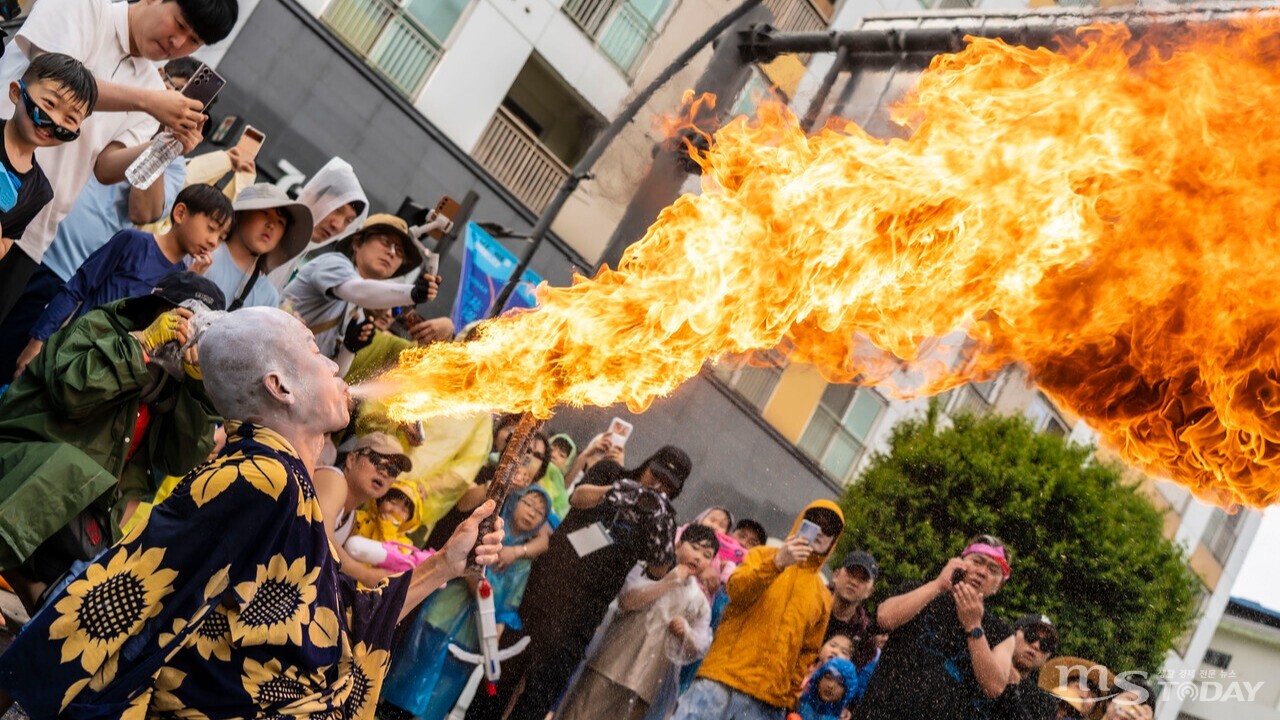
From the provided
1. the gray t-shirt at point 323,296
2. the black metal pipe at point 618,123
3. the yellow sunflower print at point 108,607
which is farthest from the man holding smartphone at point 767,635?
the black metal pipe at point 618,123

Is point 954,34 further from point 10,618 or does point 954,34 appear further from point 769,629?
point 10,618

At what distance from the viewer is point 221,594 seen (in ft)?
8.78

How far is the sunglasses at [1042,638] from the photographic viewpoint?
5562 mm

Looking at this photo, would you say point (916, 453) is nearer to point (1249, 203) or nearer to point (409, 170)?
point (409, 170)

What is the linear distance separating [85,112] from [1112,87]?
4.64 m

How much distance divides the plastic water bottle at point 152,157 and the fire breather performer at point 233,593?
7.01 ft

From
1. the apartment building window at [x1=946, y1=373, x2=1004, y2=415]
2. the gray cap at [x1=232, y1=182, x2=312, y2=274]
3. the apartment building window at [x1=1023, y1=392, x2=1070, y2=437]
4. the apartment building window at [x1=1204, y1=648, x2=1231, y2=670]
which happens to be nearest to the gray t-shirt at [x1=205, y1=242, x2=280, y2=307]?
the gray cap at [x1=232, y1=182, x2=312, y2=274]

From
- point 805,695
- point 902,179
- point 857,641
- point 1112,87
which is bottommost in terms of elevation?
point 805,695

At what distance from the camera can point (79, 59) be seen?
4430mm

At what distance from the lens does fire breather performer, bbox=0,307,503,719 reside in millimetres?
2535

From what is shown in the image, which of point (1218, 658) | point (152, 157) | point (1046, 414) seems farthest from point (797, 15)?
point (1218, 658)

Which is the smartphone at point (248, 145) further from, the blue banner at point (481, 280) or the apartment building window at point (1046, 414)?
the apartment building window at point (1046, 414)

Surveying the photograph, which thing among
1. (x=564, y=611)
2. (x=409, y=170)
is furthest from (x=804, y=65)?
(x=564, y=611)

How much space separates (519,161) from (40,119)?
10.7m
